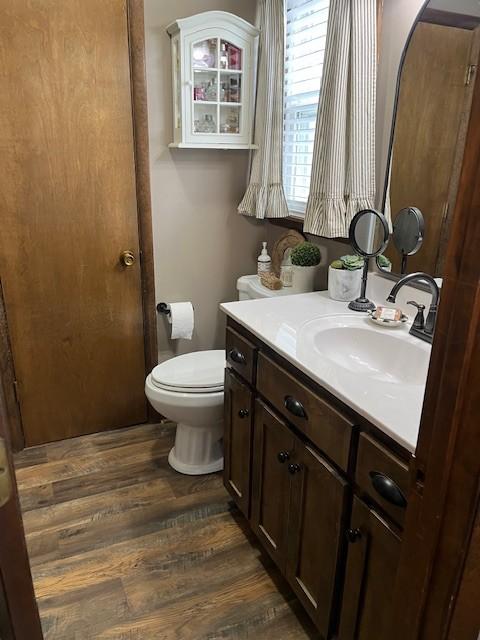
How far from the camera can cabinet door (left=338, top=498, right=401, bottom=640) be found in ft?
3.54

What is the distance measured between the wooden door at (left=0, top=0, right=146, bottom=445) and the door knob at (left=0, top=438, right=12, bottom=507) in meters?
1.77

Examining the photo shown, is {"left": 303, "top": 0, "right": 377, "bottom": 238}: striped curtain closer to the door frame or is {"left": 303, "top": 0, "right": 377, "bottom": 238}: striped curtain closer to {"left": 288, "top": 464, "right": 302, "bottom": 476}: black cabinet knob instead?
{"left": 288, "top": 464, "right": 302, "bottom": 476}: black cabinet knob

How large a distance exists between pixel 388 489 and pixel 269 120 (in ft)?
5.88

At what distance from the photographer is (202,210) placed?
2588 mm

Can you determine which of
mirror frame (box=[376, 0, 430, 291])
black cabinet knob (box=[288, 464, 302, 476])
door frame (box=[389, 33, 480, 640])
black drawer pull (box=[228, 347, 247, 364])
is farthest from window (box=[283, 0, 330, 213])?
door frame (box=[389, 33, 480, 640])

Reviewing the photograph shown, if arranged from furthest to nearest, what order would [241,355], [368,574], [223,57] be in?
[223,57] → [241,355] → [368,574]

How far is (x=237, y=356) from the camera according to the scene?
173 cm

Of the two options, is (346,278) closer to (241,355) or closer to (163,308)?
(241,355)

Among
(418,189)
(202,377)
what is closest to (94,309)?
(202,377)

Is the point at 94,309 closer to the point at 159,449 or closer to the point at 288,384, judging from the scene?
the point at 159,449

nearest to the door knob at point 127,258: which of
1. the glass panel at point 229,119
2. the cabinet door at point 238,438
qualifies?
the glass panel at point 229,119

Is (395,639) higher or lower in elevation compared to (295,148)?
lower

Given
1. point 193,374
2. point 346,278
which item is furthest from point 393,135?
point 193,374

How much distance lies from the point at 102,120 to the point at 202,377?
122cm
